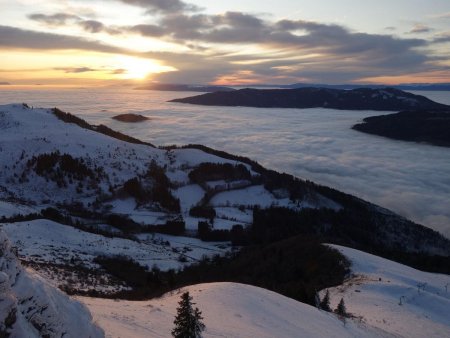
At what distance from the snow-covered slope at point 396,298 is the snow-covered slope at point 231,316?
4.03 metres

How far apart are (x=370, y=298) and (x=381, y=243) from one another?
58.7 meters

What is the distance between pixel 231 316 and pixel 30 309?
40.9 feet

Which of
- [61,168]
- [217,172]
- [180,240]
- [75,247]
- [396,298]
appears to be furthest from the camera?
[217,172]

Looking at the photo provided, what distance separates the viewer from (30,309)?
11.0 m

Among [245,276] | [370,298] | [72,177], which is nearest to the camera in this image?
[370,298]

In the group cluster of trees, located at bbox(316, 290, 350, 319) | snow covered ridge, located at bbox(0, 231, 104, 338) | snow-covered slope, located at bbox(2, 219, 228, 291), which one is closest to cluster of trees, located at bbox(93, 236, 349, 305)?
snow-covered slope, located at bbox(2, 219, 228, 291)

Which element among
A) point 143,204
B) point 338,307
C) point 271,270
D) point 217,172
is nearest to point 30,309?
point 338,307

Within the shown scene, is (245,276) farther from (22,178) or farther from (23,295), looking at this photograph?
(22,178)

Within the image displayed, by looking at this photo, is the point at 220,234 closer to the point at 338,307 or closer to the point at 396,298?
the point at 396,298

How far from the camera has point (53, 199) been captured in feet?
234

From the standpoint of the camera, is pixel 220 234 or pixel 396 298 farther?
pixel 220 234

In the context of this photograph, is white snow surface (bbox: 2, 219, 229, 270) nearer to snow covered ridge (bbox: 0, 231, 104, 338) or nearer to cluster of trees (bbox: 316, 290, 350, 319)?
cluster of trees (bbox: 316, 290, 350, 319)

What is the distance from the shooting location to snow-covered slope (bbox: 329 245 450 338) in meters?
27.3

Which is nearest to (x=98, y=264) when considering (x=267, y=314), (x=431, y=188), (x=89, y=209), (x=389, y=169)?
(x=267, y=314)
